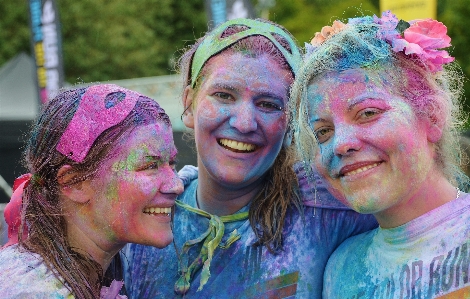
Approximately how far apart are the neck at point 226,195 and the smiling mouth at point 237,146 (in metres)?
0.18

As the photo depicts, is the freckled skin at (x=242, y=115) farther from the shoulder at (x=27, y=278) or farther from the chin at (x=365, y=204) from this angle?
the shoulder at (x=27, y=278)

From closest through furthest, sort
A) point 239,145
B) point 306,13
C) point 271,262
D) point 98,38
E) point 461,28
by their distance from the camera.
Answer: point 271,262, point 239,145, point 461,28, point 98,38, point 306,13

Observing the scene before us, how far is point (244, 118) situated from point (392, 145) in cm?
71

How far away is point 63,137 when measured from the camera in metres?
2.36

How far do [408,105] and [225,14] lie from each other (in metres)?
5.13

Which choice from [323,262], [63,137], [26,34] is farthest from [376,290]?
[26,34]

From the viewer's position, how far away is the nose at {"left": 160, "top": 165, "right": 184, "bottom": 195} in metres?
2.49

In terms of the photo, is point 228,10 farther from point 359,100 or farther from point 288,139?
point 359,100

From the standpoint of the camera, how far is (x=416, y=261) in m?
2.22

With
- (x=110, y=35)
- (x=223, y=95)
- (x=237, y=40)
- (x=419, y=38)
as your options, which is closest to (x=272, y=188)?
(x=223, y=95)

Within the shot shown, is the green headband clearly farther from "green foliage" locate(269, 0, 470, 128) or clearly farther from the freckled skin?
"green foliage" locate(269, 0, 470, 128)

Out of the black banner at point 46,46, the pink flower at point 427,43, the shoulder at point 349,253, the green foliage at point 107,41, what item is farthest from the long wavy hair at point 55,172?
the green foliage at point 107,41

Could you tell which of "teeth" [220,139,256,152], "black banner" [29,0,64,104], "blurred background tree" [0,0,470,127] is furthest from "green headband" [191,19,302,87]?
"blurred background tree" [0,0,470,127]

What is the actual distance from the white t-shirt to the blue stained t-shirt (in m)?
0.15
